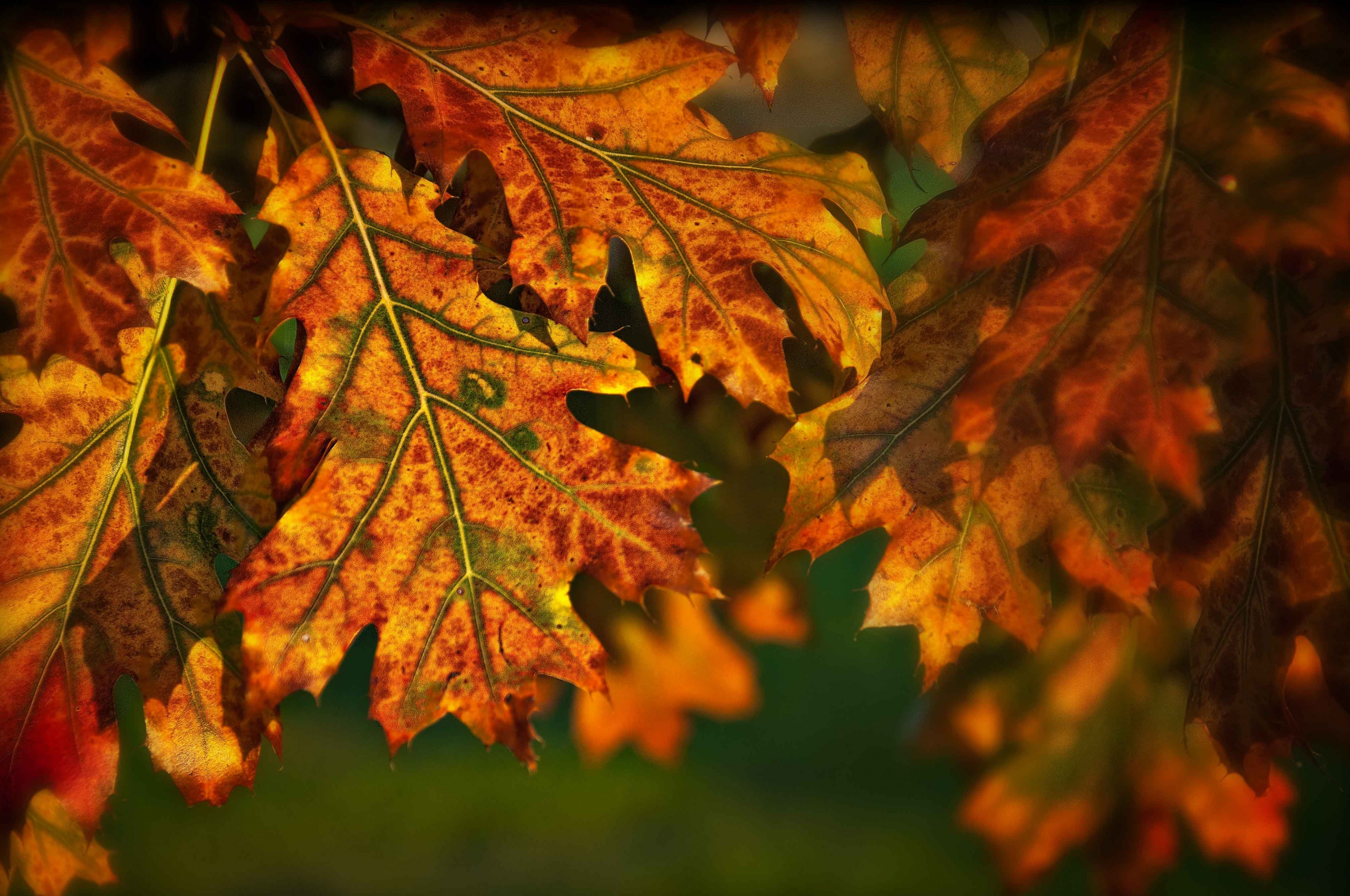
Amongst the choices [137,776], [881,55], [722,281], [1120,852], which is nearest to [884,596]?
[722,281]

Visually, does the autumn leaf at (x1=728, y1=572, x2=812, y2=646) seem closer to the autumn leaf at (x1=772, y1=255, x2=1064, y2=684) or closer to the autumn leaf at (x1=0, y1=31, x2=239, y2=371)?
the autumn leaf at (x1=772, y1=255, x2=1064, y2=684)

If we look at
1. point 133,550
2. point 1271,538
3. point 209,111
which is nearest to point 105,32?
point 209,111

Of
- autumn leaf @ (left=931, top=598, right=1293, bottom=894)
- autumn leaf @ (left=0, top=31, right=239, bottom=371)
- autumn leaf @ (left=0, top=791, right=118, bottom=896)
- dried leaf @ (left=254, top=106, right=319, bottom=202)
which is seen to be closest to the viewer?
autumn leaf @ (left=0, top=31, right=239, bottom=371)

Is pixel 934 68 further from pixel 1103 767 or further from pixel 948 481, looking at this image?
pixel 1103 767

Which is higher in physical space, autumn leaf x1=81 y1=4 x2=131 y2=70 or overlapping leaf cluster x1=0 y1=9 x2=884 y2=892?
autumn leaf x1=81 y1=4 x2=131 y2=70

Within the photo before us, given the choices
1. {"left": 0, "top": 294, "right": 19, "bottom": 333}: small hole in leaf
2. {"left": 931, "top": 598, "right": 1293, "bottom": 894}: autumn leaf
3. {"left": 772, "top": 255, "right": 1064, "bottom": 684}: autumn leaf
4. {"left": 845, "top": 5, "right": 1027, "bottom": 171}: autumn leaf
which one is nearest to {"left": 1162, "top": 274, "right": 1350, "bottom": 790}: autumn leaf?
{"left": 772, "top": 255, "right": 1064, "bottom": 684}: autumn leaf

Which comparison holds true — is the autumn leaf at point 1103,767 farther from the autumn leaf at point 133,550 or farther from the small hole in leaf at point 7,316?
the small hole in leaf at point 7,316
